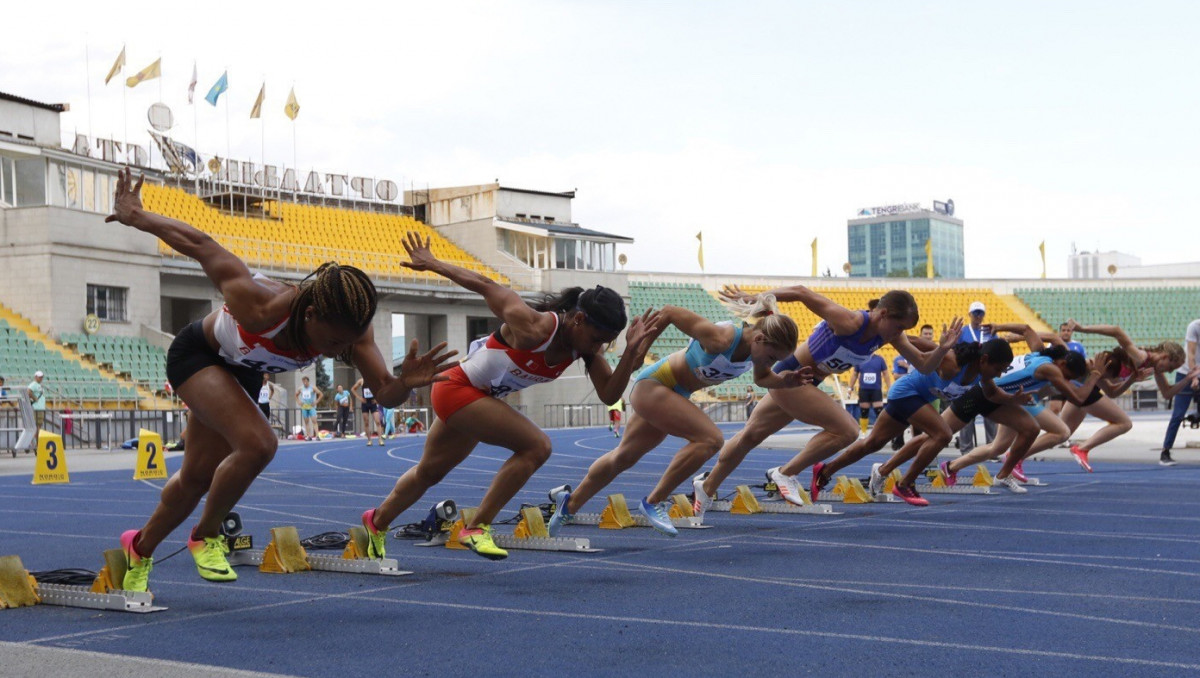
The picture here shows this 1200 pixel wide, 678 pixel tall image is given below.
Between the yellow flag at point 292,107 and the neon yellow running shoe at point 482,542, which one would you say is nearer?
the neon yellow running shoe at point 482,542

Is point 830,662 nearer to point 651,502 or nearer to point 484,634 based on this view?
point 484,634

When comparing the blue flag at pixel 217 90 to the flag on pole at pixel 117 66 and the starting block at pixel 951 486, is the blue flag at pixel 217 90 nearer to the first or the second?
the flag on pole at pixel 117 66

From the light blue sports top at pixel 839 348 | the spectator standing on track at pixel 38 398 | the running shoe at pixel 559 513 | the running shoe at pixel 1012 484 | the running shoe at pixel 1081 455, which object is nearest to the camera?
the running shoe at pixel 559 513

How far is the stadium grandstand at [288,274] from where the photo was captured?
31078 millimetres

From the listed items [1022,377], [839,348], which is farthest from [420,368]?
[1022,377]

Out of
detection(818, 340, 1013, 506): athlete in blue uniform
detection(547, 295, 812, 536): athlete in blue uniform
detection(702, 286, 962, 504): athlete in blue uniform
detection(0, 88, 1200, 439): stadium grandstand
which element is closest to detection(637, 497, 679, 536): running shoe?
detection(547, 295, 812, 536): athlete in blue uniform

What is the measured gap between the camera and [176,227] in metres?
5.39

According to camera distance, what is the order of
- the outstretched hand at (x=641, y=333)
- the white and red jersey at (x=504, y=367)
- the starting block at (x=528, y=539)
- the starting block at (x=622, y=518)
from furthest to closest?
the starting block at (x=622, y=518) < the starting block at (x=528, y=539) < the white and red jersey at (x=504, y=367) < the outstretched hand at (x=641, y=333)

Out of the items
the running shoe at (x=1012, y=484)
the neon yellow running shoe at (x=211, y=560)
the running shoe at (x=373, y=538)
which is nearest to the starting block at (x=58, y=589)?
the neon yellow running shoe at (x=211, y=560)

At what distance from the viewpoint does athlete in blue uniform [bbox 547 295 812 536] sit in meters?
8.55

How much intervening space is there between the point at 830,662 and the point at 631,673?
723 millimetres

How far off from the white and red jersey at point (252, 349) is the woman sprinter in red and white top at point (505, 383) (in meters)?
1.18

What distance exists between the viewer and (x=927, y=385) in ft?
37.0

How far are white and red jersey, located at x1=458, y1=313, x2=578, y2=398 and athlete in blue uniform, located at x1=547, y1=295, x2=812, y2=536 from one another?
154cm
